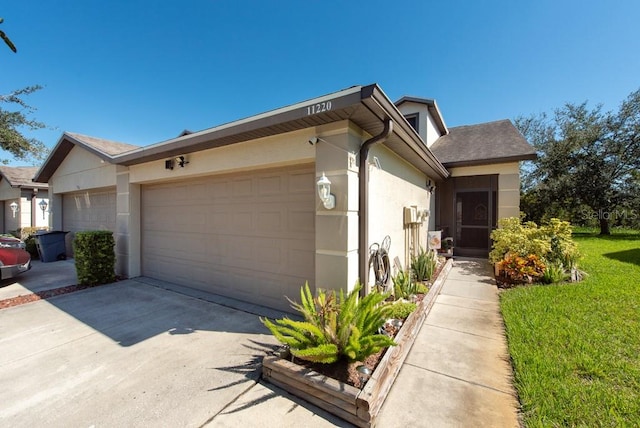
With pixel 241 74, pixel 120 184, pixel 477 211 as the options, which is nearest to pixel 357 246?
pixel 120 184

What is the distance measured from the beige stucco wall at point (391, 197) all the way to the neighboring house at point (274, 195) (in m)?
0.02

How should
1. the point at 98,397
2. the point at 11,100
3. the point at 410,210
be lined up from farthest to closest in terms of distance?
1. the point at 11,100
2. the point at 410,210
3. the point at 98,397

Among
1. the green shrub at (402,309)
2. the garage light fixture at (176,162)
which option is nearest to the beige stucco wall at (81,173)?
the garage light fixture at (176,162)

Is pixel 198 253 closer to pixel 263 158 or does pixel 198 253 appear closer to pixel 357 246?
pixel 263 158

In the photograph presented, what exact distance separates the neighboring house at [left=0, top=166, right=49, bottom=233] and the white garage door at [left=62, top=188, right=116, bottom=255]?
3998mm

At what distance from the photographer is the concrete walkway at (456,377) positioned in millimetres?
2244

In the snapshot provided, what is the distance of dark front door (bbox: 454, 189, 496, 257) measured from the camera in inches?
365

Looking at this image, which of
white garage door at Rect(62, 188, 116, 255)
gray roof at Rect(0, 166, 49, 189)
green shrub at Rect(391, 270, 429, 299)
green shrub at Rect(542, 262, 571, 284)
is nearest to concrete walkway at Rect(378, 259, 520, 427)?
green shrub at Rect(391, 270, 429, 299)

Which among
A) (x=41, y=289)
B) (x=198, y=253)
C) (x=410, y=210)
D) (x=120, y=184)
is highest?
(x=120, y=184)

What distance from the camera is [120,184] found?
7055 mm

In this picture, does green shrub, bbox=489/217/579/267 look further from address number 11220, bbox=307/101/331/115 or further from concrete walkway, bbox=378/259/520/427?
address number 11220, bbox=307/101/331/115

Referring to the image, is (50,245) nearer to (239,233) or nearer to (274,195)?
(239,233)

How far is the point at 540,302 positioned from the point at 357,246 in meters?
3.68

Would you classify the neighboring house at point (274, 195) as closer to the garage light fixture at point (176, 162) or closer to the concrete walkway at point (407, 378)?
the garage light fixture at point (176, 162)
